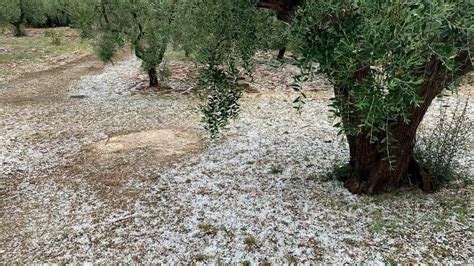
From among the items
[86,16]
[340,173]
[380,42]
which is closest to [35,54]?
[86,16]

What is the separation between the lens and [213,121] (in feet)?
16.7

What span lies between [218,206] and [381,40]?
11.7ft

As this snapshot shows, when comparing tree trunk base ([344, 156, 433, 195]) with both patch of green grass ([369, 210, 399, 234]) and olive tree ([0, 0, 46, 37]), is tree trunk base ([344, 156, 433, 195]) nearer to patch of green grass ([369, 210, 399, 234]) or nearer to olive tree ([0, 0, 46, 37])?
patch of green grass ([369, 210, 399, 234])

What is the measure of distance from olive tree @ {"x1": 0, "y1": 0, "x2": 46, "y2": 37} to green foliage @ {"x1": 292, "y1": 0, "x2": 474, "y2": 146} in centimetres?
2231

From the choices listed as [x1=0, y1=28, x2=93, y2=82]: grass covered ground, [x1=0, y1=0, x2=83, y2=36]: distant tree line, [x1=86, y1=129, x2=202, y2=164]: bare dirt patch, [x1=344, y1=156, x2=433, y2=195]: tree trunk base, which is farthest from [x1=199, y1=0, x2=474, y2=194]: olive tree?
[x1=0, y1=0, x2=83, y2=36]: distant tree line

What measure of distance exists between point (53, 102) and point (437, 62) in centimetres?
1052

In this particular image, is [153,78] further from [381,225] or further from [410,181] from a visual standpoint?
[381,225]

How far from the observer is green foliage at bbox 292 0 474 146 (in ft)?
6.79

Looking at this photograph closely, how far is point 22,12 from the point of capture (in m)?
26.3

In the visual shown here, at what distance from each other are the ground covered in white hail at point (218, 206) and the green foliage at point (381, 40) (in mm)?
1144

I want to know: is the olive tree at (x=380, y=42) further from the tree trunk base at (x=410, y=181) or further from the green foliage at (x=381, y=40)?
the tree trunk base at (x=410, y=181)

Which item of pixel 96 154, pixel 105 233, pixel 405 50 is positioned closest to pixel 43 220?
pixel 105 233

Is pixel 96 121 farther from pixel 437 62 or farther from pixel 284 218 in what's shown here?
pixel 437 62

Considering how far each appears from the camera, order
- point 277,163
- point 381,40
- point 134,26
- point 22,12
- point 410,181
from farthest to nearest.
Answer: point 22,12, point 134,26, point 277,163, point 410,181, point 381,40
